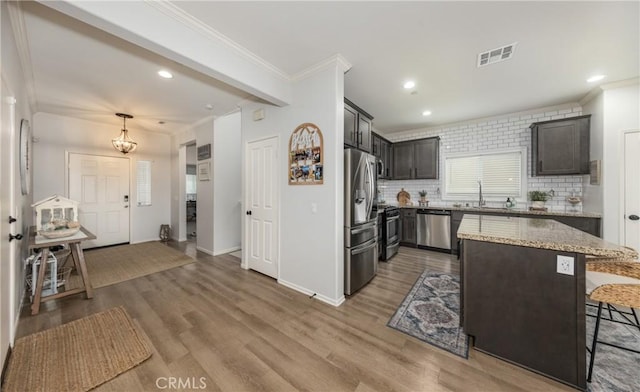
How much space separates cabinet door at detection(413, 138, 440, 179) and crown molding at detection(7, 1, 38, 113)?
19.1 feet

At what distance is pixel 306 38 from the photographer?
87.0 inches

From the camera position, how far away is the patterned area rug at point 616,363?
1.48 metres

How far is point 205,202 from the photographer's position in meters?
4.75

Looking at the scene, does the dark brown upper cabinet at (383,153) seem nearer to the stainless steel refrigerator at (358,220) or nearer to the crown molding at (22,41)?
the stainless steel refrigerator at (358,220)

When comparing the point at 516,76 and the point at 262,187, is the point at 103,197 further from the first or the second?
the point at 516,76

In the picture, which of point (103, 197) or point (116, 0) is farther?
point (103, 197)

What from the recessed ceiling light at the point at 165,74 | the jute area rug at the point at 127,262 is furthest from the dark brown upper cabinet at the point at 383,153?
the jute area rug at the point at 127,262

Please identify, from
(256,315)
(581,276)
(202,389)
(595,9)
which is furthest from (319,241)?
(595,9)

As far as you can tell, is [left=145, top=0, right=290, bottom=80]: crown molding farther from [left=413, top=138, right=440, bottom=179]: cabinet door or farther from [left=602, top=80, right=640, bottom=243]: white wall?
[left=602, top=80, right=640, bottom=243]: white wall

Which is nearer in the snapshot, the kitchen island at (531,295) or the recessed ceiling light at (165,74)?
the kitchen island at (531,295)

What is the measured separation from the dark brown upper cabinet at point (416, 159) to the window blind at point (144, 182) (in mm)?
6206

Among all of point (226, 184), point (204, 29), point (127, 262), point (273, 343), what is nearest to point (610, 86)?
point (204, 29)

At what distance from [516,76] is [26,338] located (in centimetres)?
602

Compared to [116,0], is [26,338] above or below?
below
